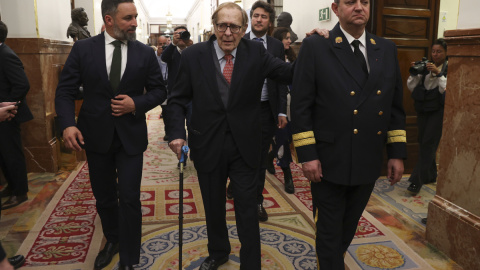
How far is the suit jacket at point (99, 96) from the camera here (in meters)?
2.63

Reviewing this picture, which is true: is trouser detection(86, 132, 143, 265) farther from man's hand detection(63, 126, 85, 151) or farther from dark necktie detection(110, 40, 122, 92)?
dark necktie detection(110, 40, 122, 92)

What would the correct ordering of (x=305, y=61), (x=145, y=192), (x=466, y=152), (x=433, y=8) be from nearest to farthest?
1. (x=305, y=61)
2. (x=466, y=152)
3. (x=145, y=192)
4. (x=433, y=8)

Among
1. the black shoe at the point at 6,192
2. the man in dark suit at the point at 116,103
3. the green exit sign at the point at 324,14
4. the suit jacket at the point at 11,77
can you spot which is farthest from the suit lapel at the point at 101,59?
the green exit sign at the point at 324,14

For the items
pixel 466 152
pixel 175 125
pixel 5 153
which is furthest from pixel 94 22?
pixel 466 152

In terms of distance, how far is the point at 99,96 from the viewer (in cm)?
266

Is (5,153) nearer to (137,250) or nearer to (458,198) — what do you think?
(137,250)

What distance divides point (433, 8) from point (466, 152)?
2.90 metres

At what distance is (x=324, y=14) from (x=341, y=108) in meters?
4.04

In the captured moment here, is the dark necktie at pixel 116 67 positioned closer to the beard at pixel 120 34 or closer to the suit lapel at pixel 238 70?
the beard at pixel 120 34

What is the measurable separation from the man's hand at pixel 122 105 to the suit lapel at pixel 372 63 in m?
1.43

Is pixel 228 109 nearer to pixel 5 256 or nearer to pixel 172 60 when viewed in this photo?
pixel 5 256

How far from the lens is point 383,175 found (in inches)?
203

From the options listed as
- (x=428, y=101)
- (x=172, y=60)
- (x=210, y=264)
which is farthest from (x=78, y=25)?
(x=428, y=101)

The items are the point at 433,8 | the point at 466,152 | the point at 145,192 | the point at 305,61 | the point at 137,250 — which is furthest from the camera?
the point at 433,8
